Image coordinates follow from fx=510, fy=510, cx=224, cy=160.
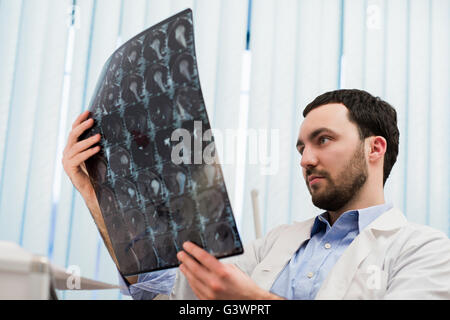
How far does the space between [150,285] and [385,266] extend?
1.62 ft

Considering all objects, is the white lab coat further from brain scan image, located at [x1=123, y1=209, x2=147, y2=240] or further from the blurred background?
the blurred background

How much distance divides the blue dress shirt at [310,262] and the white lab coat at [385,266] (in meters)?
0.02

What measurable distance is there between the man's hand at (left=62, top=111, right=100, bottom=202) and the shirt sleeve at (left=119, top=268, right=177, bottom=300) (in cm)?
21

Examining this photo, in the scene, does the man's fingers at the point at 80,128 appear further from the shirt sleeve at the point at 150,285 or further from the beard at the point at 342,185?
the beard at the point at 342,185

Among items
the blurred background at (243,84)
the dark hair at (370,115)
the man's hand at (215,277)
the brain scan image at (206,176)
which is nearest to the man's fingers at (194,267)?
the man's hand at (215,277)

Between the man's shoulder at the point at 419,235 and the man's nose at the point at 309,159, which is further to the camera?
the man's nose at the point at 309,159

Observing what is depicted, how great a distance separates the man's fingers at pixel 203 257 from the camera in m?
0.78

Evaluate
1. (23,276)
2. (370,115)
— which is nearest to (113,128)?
(23,276)

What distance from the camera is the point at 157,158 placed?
32.6 inches

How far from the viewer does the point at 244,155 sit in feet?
6.01

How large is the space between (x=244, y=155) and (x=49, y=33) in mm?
856

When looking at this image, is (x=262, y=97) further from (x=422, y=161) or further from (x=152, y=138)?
(x=152, y=138)

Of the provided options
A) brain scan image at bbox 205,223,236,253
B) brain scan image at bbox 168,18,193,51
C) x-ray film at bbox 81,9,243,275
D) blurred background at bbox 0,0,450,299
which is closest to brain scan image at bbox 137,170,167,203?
x-ray film at bbox 81,9,243,275
